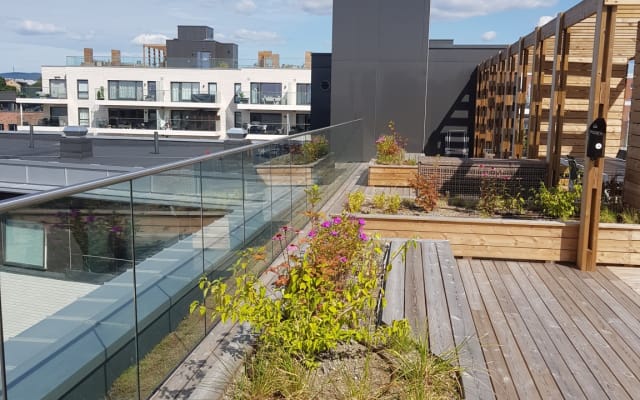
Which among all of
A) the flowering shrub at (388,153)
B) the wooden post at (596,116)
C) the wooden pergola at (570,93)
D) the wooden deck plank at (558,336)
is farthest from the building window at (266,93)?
the wooden deck plank at (558,336)

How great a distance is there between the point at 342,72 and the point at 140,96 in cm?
3745


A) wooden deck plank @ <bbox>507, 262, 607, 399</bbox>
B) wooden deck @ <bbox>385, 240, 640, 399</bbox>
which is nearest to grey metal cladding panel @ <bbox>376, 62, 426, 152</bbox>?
wooden deck @ <bbox>385, 240, 640, 399</bbox>

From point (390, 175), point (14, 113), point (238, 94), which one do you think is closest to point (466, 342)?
point (390, 175)

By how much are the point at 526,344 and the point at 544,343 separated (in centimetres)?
14

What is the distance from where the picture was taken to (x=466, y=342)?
362cm

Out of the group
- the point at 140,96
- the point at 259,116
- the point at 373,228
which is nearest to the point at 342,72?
the point at 373,228

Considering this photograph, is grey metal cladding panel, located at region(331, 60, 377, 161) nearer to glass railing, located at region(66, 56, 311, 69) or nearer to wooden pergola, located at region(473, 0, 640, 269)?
wooden pergola, located at region(473, 0, 640, 269)

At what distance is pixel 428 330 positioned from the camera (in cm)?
376

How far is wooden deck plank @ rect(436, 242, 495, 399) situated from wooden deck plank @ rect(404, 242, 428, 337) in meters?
0.19

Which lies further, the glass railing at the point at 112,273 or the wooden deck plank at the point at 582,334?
the wooden deck plank at the point at 582,334

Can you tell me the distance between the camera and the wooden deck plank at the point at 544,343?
3.38 meters

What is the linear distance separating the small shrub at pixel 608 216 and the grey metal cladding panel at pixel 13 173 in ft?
62.3

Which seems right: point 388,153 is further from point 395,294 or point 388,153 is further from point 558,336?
point 558,336

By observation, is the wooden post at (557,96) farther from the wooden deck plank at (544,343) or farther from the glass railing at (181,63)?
the glass railing at (181,63)
